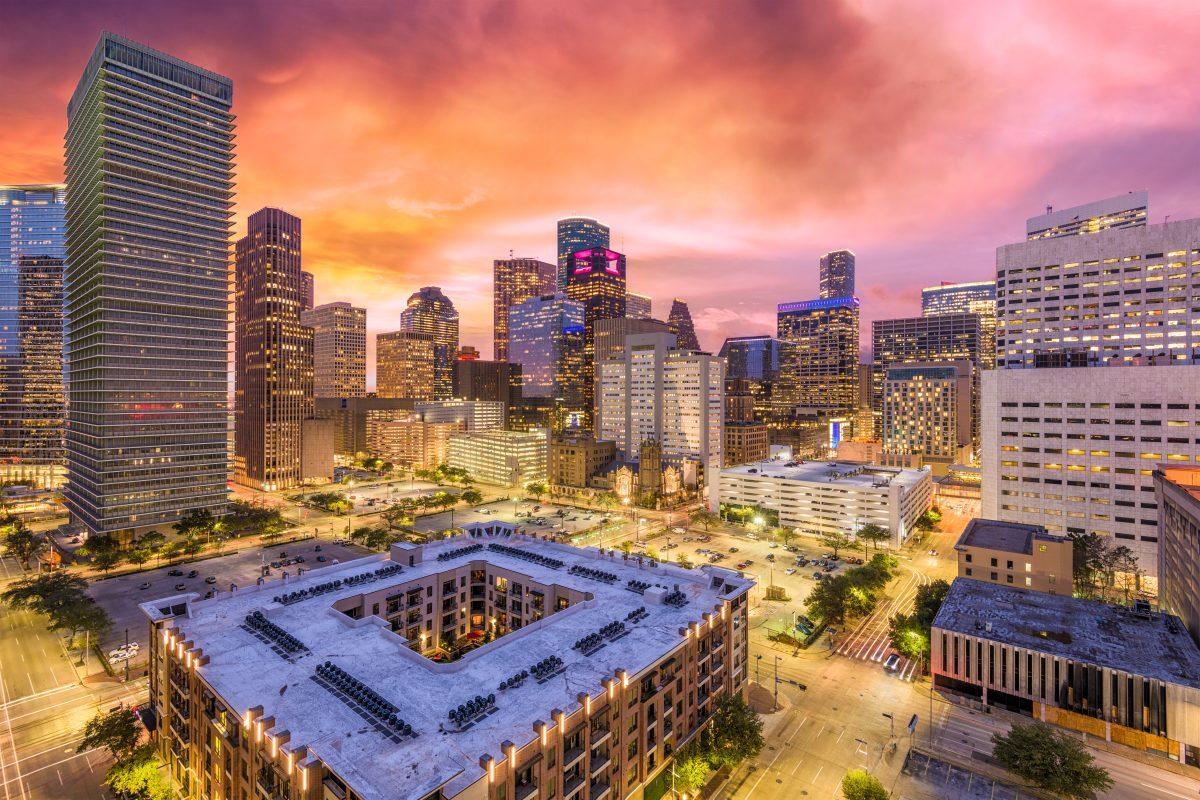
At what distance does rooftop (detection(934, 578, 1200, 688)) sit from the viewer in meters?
64.1

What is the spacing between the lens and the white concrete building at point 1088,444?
393 feet

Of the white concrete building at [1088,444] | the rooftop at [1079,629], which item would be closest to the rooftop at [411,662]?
the rooftop at [1079,629]

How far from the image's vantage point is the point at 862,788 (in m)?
50.2

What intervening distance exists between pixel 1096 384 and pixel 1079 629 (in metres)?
81.8

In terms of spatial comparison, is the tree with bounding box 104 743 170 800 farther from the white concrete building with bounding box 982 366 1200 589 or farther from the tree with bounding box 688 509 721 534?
the white concrete building with bounding box 982 366 1200 589

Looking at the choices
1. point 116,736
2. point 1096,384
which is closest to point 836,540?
point 1096,384

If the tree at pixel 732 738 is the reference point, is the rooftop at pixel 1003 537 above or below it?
above

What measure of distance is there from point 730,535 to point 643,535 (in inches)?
979

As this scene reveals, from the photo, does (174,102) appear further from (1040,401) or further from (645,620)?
(1040,401)

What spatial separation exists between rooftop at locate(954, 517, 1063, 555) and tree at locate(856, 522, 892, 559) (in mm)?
21850

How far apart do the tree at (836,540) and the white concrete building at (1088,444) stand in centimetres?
3584

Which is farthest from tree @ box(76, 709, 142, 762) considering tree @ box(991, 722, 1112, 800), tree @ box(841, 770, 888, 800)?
tree @ box(991, 722, 1112, 800)

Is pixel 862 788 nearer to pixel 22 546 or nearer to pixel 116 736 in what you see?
pixel 116 736

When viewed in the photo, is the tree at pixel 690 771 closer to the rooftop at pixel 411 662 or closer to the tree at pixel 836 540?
the rooftop at pixel 411 662
